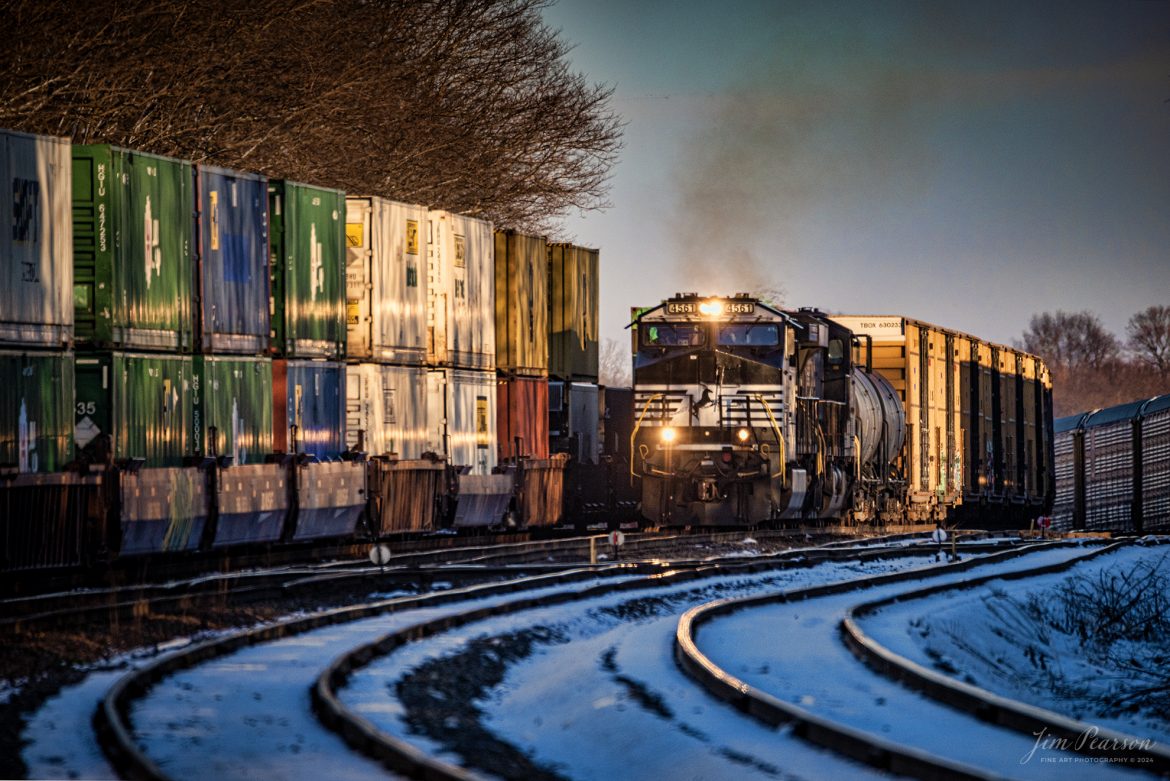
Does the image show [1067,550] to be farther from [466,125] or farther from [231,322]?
[466,125]

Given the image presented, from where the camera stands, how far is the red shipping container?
2728cm

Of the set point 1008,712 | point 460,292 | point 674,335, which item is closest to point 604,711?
point 1008,712

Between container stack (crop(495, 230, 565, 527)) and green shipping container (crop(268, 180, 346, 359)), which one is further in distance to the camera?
container stack (crop(495, 230, 565, 527))

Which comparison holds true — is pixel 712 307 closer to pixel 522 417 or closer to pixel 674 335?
pixel 674 335

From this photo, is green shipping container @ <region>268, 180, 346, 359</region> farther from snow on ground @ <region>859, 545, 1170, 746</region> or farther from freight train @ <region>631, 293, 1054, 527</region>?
snow on ground @ <region>859, 545, 1170, 746</region>

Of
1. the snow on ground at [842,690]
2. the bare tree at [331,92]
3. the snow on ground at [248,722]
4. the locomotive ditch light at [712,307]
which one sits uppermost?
the bare tree at [331,92]

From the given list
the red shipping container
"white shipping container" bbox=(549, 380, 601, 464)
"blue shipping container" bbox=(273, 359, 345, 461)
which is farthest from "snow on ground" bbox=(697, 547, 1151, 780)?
"white shipping container" bbox=(549, 380, 601, 464)

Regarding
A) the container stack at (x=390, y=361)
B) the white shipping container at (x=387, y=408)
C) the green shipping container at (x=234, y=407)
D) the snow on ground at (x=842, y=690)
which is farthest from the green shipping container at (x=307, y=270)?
the snow on ground at (x=842, y=690)

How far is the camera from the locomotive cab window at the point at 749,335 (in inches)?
990

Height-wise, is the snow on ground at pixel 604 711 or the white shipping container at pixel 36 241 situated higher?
the white shipping container at pixel 36 241

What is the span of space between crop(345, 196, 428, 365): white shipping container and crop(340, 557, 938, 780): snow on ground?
10270mm

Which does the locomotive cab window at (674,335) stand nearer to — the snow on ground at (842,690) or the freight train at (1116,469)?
the snow on ground at (842,690)

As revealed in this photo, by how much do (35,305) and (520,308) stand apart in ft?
38.7

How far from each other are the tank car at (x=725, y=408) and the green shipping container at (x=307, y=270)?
5.59 m
